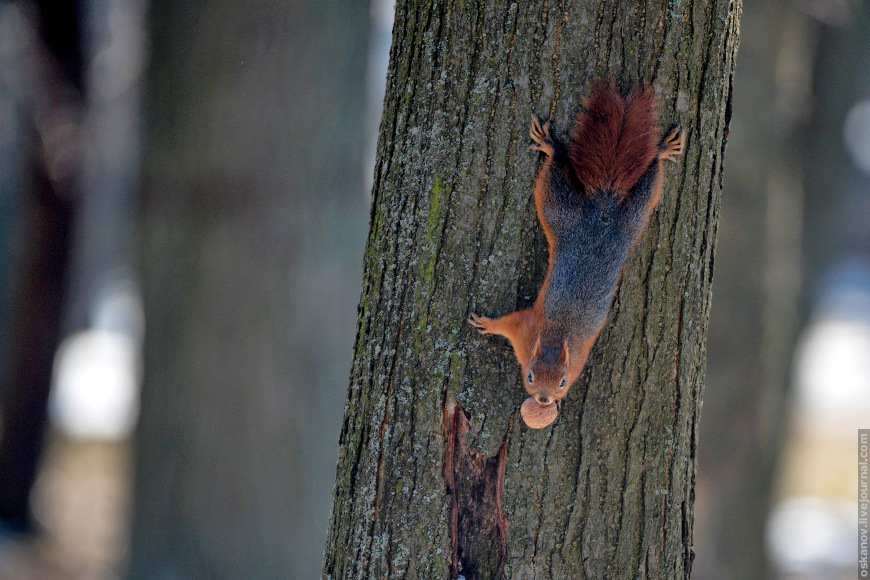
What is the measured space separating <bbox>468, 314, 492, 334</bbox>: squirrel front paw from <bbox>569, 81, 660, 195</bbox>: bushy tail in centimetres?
45

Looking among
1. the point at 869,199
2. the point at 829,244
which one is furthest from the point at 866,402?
the point at 869,199

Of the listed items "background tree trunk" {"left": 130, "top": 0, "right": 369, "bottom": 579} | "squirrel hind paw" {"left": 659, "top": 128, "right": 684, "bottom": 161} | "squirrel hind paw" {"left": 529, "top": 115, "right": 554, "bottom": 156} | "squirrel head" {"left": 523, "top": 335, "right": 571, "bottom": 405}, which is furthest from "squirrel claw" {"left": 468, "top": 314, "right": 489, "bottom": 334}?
"background tree trunk" {"left": 130, "top": 0, "right": 369, "bottom": 579}

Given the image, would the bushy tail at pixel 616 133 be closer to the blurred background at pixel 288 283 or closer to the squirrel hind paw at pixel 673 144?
the squirrel hind paw at pixel 673 144

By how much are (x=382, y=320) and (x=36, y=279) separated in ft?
24.8

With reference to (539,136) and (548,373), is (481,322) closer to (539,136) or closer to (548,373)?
(548,373)

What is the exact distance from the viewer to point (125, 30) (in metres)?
12.8

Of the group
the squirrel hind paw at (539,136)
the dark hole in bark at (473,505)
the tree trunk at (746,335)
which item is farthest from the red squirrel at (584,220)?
the tree trunk at (746,335)

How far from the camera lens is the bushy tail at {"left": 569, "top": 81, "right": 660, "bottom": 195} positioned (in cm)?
194

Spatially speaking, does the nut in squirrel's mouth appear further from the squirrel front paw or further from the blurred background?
the blurred background

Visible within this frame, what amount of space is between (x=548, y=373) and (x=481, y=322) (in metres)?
0.23

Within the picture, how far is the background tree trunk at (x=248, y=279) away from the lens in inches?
186

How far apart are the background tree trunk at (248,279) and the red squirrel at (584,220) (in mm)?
2876

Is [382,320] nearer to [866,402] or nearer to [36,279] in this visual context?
[36,279]

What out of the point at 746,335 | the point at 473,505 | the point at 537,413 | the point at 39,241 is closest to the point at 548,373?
the point at 537,413
